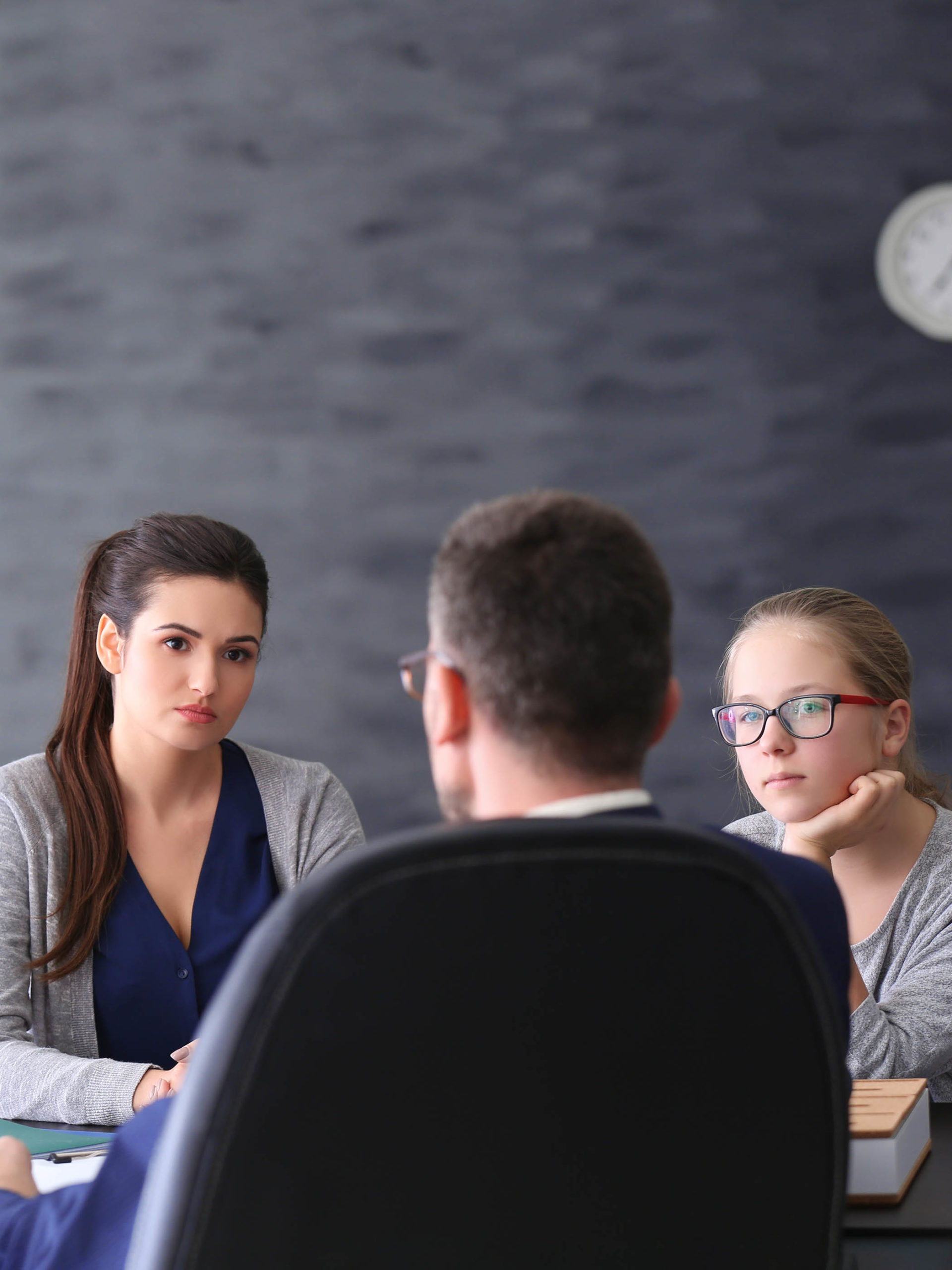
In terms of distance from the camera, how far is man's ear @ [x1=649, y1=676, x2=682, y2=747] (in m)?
0.82

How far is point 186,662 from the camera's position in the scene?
1.78 m

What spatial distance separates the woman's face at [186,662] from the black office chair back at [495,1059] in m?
1.17

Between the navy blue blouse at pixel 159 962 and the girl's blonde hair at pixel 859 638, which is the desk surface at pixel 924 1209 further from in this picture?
the navy blue blouse at pixel 159 962

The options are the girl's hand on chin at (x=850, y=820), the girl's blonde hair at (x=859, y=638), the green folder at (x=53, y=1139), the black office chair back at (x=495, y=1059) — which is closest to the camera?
the black office chair back at (x=495, y=1059)

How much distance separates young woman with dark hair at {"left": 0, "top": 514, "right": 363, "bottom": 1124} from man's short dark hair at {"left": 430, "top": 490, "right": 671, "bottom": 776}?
104 centimetres

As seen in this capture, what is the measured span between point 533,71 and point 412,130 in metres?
0.32

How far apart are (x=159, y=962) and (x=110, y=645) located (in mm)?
475

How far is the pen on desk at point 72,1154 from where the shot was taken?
3.80 feet

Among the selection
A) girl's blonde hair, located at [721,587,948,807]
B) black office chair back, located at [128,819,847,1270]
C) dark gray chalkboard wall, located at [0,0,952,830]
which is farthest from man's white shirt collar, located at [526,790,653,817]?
dark gray chalkboard wall, located at [0,0,952,830]

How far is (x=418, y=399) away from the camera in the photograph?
303 centimetres

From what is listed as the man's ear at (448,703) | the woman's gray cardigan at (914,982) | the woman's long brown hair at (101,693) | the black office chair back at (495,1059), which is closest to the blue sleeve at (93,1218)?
the black office chair back at (495,1059)

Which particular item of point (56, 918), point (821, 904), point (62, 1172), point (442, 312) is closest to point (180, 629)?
point (56, 918)

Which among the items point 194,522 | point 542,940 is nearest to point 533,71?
point 194,522

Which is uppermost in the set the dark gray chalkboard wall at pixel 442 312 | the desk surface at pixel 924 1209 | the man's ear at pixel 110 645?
the dark gray chalkboard wall at pixel 442 312
